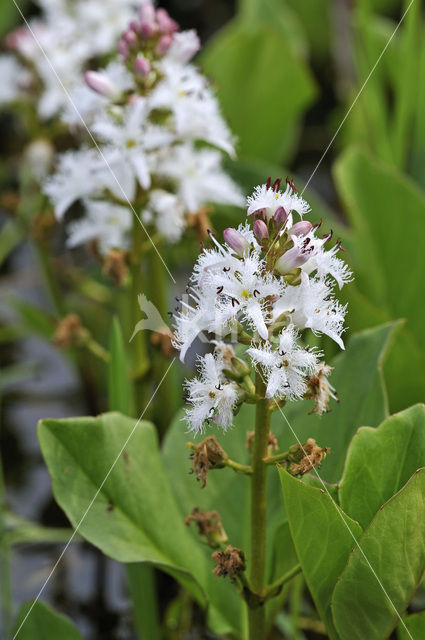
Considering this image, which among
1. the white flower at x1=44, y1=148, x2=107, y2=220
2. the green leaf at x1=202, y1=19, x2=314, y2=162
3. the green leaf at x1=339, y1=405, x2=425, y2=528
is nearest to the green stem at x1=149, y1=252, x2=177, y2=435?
the white flower at x1=44, y1=148, x2=107, y2=220

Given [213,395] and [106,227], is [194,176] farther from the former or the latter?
[213,395]

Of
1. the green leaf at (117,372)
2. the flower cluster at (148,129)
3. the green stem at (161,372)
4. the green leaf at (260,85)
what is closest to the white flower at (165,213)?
the flower cluster at (148,129)

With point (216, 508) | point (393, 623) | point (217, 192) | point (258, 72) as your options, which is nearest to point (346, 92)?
point (258, 72)

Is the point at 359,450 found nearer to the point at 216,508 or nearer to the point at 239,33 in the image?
the point at 216,508

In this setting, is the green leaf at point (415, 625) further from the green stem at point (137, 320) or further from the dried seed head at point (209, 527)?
the green stem at point (137, 320)

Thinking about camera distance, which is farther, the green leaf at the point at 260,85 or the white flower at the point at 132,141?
the green leaf at the point at 260,85

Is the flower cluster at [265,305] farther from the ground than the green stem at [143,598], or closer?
farther from the ground

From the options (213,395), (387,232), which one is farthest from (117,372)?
(387,232)

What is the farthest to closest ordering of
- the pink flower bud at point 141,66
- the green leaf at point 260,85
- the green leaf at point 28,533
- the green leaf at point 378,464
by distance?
the green leaf at point 260,85 → the green leaf at point 28,533 → the pink flower bud at point 141,66 → the green leaf at point 378,464
